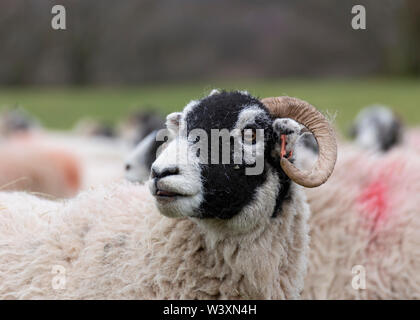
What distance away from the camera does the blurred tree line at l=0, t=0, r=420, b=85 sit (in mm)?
37500

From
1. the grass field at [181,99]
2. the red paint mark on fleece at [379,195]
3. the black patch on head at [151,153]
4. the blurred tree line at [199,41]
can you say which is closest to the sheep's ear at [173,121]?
the black patch on head at [151,153]

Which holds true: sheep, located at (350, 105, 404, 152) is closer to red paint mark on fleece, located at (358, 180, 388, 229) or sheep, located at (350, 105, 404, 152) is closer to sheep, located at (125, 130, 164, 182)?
red paint mark on fleece, located at (358, 180, 388, 229)

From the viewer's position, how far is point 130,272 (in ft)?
13.3

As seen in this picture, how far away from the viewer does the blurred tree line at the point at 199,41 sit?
3750 centimetres

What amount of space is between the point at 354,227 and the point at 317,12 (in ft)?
115

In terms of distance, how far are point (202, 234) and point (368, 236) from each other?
1.88 m

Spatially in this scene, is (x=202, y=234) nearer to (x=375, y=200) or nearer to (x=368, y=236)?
(x=368, y=236)

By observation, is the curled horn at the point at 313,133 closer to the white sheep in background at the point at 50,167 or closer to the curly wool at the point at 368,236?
the curly wool at the point at 368,236

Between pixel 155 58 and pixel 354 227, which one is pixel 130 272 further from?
pixel 155 58

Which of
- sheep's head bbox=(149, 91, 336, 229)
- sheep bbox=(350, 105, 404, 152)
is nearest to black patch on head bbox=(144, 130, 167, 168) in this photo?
sheep's head bbox=(149, 91, 336, 229)

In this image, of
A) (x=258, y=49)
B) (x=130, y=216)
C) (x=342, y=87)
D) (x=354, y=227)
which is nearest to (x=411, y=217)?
(x=354, y=227)

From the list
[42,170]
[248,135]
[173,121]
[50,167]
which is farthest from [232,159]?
[50,167]

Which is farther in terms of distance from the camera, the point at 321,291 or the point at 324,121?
the point at 321,291
